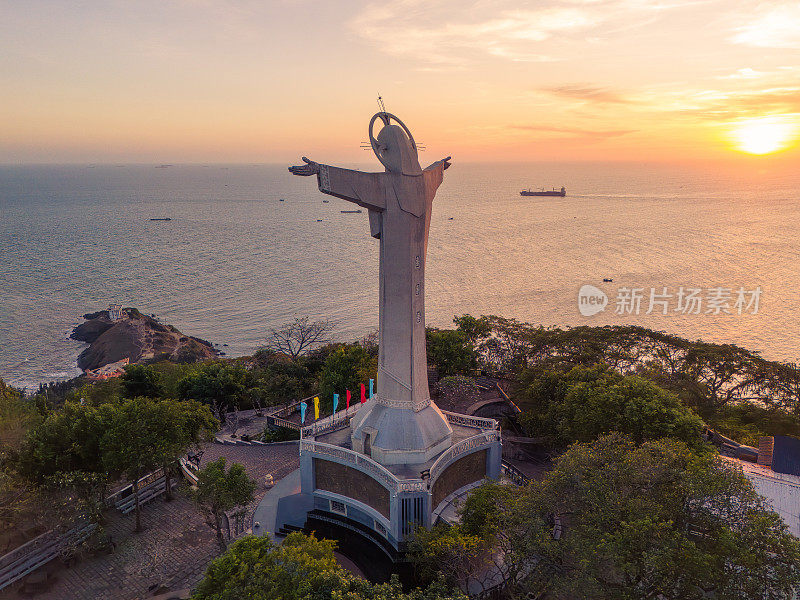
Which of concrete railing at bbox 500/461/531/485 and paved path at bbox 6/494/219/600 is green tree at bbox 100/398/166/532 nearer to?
paved path at bbox 6/494/219/600

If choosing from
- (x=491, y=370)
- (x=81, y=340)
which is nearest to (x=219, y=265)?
(x=81, y=340)

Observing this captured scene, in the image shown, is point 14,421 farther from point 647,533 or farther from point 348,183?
point 647,533

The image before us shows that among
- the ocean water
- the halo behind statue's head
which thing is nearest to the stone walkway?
the halo behind statue's head

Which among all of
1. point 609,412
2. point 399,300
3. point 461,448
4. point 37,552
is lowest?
point 37,552

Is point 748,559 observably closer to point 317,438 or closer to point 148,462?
point 317,438

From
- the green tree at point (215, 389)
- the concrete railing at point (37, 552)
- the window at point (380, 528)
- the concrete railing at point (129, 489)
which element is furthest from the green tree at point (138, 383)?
the window at point (380, 528)

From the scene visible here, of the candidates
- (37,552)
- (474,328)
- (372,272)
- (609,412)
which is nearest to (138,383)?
(37,552)
